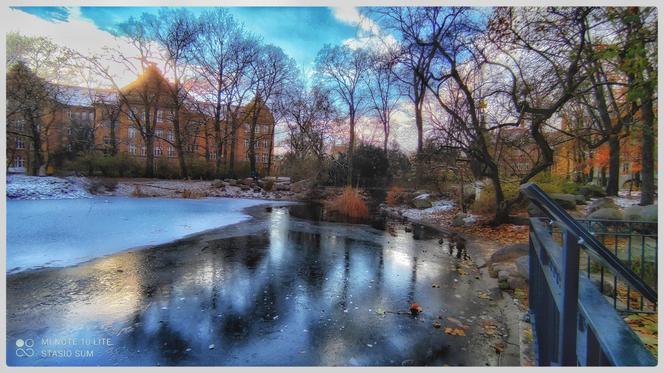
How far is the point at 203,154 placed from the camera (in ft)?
34.9

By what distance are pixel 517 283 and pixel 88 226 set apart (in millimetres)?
5545

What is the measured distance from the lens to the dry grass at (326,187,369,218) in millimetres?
7258

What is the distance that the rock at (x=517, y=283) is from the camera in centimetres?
264

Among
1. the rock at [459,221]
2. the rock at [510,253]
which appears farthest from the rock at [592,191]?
the rock at [510,253]

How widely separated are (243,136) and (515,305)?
10.2 metres

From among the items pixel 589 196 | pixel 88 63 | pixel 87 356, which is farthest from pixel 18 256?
pixel 589 196

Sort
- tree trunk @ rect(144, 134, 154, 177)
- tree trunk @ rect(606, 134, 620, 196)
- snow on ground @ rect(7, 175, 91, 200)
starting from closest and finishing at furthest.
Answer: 1. tree trunk @ rect(606, 134, 620, 196)
2. snow on ground @ rect(7, 175, 91, 200)
3. tree trunk @ rect(144, 134, 154, 177)

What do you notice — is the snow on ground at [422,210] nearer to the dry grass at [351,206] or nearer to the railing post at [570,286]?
the dry grass at [351,206]

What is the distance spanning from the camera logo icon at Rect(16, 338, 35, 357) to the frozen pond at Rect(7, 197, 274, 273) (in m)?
1.47

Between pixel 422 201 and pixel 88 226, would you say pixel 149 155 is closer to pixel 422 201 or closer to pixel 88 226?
pixel 88 226

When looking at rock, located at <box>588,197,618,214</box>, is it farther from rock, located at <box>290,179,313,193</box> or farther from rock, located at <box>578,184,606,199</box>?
rock, located at <box>290,179,313,193</box>

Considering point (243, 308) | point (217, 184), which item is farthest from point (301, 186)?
point (243, 308)

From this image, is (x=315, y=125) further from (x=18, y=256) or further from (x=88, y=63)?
(x=18, y=256)

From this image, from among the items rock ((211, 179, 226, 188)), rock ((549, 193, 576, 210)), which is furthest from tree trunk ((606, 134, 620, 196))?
rock ((211, 179, 226, 188))
